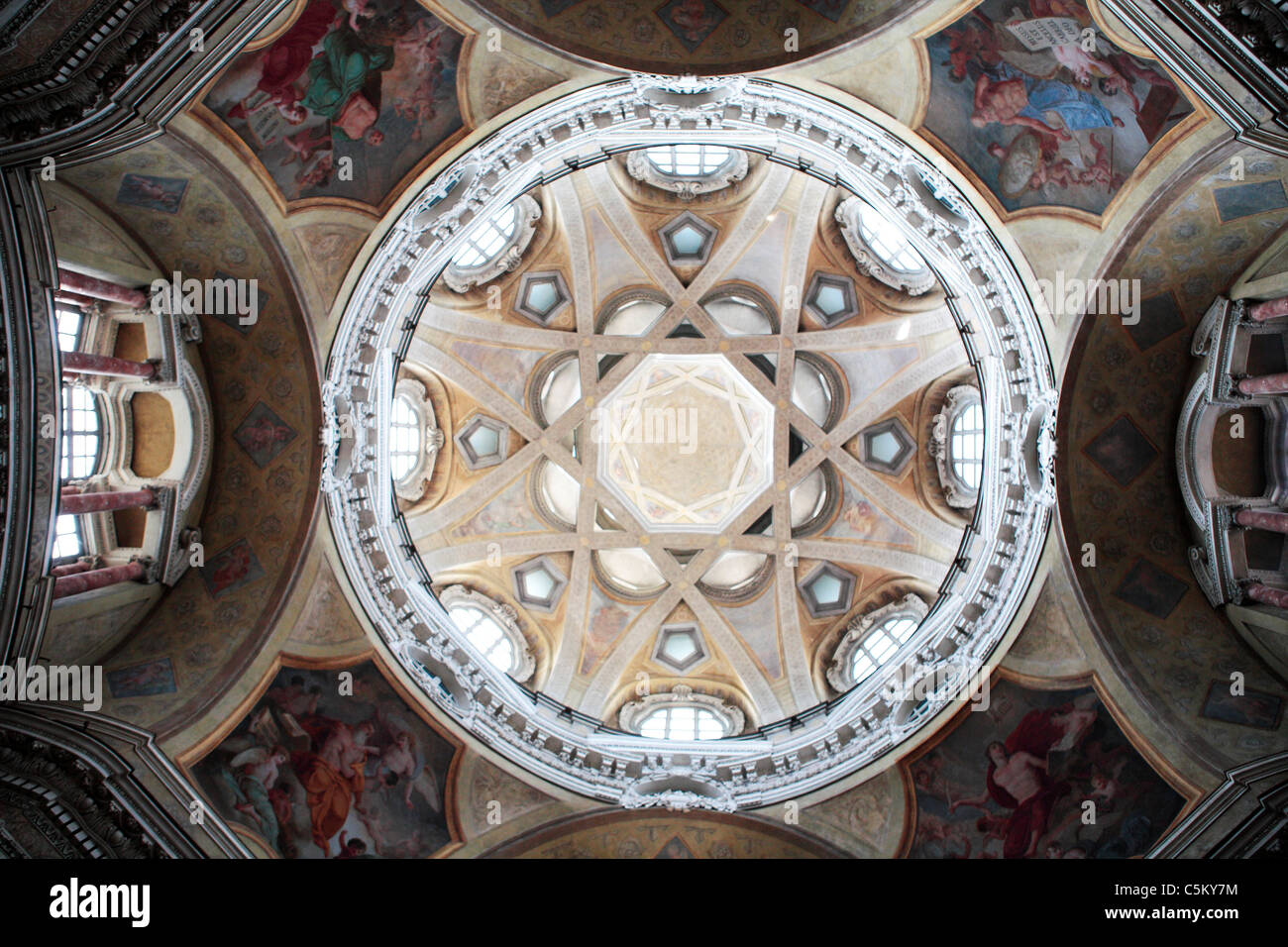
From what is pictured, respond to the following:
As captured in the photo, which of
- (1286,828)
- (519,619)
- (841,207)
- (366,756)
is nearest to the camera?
(1286,828)

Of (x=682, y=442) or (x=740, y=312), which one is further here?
(x=682, y=442)

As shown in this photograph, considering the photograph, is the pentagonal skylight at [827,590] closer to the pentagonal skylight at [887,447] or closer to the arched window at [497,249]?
the pentagonal skylight at [887,447]

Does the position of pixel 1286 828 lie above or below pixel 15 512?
below

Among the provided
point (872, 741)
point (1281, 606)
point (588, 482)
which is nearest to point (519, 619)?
point (588, 482)

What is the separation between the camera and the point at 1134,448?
16562 millimetres

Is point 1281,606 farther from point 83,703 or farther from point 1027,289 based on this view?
point 83,703

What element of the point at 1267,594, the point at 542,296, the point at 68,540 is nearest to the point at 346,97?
the point at 68,540

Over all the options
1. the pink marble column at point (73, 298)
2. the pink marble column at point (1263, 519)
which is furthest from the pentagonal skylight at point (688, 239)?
the pink marble column at point (1263, 519)

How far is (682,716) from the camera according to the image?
23.6m

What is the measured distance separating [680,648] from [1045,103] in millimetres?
16837

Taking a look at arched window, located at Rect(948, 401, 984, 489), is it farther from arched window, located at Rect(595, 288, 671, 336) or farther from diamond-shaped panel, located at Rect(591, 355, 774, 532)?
arched window, located at Rect(595, 288, 671, 336)

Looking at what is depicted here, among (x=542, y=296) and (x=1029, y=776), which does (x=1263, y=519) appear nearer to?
(x=1029, y=776)

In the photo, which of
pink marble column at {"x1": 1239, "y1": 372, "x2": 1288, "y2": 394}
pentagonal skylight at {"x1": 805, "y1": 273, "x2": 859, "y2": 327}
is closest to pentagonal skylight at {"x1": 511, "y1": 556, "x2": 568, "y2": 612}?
pentagonal skylight at {"x1": 805, "y1": 273, "x2": 859, "y2": 327}

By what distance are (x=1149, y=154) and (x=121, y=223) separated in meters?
17.1
